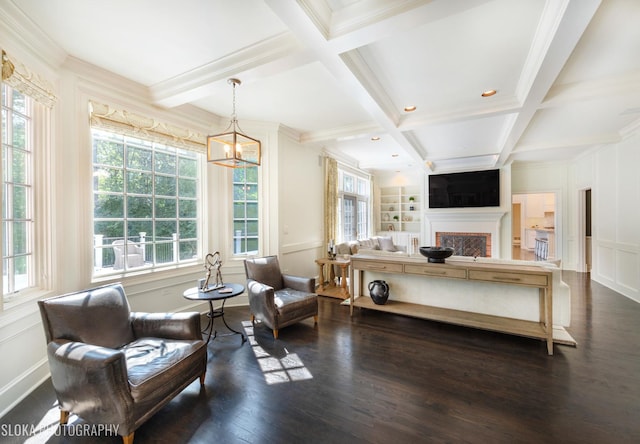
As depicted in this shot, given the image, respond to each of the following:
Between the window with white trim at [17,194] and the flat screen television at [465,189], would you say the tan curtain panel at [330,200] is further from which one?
the window with white trim at [17,194]

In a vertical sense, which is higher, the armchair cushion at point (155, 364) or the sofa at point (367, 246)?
the sofa at point (367, 246)

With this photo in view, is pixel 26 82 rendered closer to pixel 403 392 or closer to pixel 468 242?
pixel 403 392

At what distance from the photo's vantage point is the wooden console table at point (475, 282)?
265 cm

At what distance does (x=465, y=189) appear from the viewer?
279 inches

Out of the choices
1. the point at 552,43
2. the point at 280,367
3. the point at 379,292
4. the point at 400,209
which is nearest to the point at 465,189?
the point at 400,209

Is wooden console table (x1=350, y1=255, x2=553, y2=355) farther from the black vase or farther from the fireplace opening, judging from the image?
the fireplace opening

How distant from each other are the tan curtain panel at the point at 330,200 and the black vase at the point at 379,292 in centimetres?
213

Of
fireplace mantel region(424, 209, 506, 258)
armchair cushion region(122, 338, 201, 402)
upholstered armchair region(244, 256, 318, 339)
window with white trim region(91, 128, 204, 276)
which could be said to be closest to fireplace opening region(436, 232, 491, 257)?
fireplace mantel region(424, 209, 506, 258)

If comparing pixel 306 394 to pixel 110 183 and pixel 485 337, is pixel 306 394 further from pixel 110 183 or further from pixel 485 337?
pixel 110 183

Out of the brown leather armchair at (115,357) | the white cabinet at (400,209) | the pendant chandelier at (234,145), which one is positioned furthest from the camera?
the white cabinet at (400,209)

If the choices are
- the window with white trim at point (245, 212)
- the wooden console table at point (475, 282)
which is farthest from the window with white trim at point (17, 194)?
the wooden console table at point (475, 282)

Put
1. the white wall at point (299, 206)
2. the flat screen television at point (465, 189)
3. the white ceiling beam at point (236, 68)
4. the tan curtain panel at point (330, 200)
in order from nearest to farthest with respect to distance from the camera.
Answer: the white ceiling beam at point (236, 68), the white wall at point (299, 206), the tan curtain panel at point (330, 200), the flat screen television at point (465, 189)

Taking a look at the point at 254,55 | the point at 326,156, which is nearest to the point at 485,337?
the point at 254,55

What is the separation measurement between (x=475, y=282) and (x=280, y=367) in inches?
100
